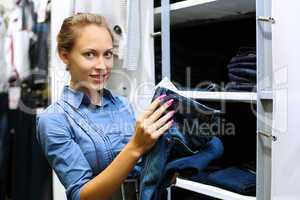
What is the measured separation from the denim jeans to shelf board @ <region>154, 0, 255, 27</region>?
309mm

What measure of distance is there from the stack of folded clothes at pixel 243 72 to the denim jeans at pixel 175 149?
0.16m

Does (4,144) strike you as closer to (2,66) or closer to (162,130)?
(2,66)

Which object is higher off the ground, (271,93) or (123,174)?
(271,93)

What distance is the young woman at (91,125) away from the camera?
0.58 metres

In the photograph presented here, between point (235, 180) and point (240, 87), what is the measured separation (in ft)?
0.71

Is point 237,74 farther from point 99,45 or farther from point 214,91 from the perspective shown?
point 99,45

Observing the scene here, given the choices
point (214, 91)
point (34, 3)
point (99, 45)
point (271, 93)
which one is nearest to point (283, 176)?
point (271, 93)

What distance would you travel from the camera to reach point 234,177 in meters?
0.80

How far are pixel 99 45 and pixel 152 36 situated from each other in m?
0.24

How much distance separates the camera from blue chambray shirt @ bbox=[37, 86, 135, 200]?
0.64 m

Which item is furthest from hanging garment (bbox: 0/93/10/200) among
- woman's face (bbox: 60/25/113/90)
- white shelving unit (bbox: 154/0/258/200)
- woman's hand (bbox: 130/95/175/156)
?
woman's hand (bbox: 130/95/175/156)

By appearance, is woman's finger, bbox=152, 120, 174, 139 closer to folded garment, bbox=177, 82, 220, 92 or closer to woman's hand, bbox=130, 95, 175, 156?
woman's hand, bbox=130, 95, 175, 156

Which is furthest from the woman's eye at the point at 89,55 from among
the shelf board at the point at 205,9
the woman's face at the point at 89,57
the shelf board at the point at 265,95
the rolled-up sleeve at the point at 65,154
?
the shelf board at the point at 265,95

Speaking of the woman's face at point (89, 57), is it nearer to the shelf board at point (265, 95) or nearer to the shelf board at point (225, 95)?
the shelf board at point (225, 95)
